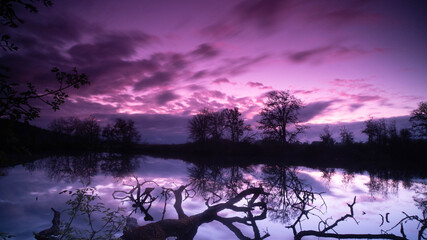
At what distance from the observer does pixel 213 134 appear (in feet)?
170

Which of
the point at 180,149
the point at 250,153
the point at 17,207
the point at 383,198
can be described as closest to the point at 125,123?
the point at 180,149

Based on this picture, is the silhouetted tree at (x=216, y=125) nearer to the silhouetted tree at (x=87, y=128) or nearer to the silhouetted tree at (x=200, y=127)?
the silhouetted tree at (x=200, y=127)

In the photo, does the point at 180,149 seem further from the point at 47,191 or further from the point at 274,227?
the point at 274,227

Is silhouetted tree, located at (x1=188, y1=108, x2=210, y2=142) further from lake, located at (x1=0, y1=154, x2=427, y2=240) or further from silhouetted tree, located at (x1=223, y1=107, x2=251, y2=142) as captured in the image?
lake, located at (x1=0, y1=154, x2=427, y2=240)

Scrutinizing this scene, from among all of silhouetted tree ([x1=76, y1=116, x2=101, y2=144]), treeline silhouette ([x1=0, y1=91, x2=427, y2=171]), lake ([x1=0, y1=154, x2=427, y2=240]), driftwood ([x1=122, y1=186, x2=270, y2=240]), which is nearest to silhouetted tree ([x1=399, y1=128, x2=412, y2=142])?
treeline silhouette ([x1=0, y1=91, x2=427, y2=171])

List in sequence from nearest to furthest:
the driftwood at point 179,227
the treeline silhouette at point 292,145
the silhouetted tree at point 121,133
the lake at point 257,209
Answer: the driftwood at point 179,227 < the lake at point 257,209 < the treeline silhouette at point 292,145 < the silhouetted tree at point 121,133

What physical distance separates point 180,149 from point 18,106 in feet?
194

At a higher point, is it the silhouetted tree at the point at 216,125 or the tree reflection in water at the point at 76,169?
the silhouetted tree at the point at 216,125

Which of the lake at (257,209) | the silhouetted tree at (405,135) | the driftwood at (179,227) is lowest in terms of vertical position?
the lake at (257,209)

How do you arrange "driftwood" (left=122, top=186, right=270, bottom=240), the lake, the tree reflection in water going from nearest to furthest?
"driftwood" (left=122, top=186, right=270, bottom=240) → the lake → the tree reflection in water

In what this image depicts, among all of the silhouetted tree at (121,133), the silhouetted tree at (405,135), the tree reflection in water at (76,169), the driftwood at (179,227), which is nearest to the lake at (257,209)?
the driftwood at (179,227)

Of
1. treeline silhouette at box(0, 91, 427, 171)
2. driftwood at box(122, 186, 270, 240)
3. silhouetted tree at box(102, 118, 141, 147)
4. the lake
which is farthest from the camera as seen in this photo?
silhouetted tree at box(102, 118, 141, 147)

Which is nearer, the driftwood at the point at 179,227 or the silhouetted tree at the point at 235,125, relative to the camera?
the driftwood at the point at 179,227

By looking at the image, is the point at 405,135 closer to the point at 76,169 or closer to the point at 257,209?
the point at 257,209
